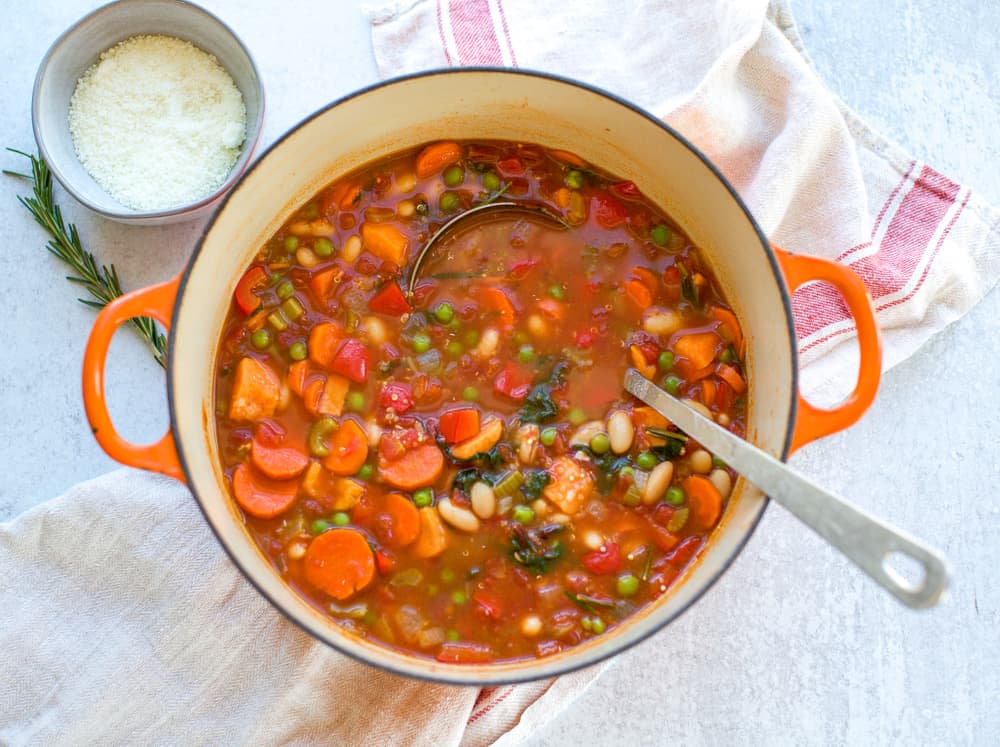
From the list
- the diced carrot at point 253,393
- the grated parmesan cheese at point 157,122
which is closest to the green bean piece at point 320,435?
the diced carrot at point 253,393

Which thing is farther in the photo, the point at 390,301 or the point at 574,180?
the point at 574,180

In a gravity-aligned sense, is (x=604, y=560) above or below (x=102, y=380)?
below

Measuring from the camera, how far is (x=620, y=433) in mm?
2717

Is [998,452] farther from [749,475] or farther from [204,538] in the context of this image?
[204,538]

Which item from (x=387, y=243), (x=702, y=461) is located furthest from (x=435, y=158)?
(x=702, y=461)

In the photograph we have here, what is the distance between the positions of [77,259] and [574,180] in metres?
1.50

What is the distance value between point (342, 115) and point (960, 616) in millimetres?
2385

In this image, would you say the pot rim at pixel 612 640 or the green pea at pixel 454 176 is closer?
the pot rim at pixel 612 640

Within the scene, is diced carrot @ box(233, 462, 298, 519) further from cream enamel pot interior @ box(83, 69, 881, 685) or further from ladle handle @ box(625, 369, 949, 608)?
ladle handle @ box(625, 369, 949, 608)

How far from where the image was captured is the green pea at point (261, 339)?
278 centimetres

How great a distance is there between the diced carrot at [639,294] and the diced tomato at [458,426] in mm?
549

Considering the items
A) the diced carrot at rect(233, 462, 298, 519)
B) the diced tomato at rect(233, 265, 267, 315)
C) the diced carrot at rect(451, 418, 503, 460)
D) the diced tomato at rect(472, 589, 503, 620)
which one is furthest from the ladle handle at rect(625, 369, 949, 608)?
the diced tomato at rect(233, 265, 267, 315)

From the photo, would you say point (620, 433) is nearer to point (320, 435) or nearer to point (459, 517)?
point (459, 517)

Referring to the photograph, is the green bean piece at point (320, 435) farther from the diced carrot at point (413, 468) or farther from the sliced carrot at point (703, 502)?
the sliced carrot at point (703, 502)
